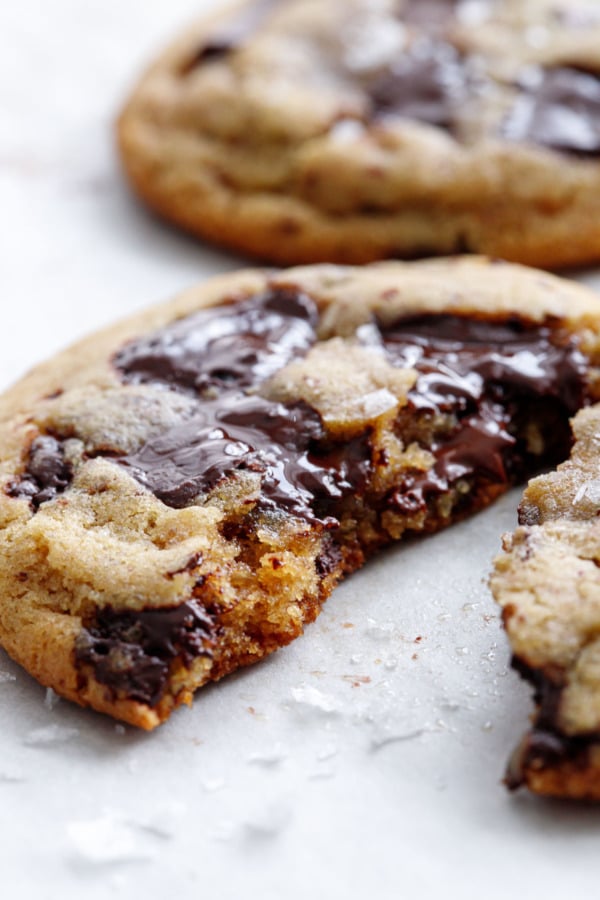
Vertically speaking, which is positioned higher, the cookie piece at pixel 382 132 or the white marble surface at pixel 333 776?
the cookie piece at pixel 382 132

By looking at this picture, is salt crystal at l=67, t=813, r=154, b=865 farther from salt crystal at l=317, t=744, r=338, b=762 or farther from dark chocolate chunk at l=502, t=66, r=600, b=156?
dark chocolate chunk at l=502, t=66, r=600, b=156

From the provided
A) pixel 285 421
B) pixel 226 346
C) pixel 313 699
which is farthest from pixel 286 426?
pixel 313 699

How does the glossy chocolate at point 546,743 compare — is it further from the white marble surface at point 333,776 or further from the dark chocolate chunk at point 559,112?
the dark chocolate chunk at point 559,112

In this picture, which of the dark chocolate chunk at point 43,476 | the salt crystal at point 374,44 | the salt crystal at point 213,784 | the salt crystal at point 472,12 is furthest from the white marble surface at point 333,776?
the salt crystal at point 472,12

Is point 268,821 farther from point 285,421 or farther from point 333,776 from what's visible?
point 285,421

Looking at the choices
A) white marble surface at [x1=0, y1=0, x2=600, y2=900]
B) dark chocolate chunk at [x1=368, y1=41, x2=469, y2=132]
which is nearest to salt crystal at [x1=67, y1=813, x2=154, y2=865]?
white marble surface at [x1=0, y1=0, x2=600, y2=900]

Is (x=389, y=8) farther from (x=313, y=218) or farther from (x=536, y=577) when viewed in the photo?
(x=536, y=577)

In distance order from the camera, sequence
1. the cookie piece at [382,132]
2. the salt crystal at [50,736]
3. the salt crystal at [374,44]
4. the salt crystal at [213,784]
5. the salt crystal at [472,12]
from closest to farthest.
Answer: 1. the salt crystal at [213,784]
2. the salt crystal at [50,736]
3. the cookie piece at [382,132]
4. the salt crystal at [374,44]
5. the salt crystal at [472,12]
